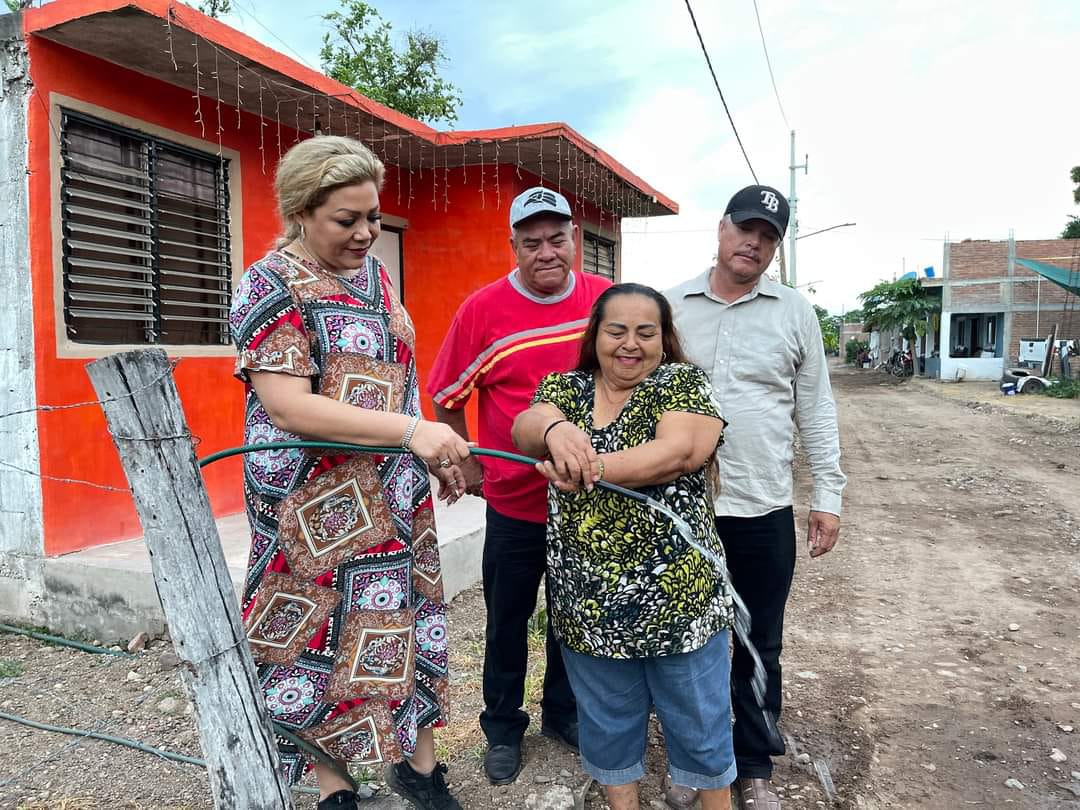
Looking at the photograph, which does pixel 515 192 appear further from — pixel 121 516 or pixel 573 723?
pixel 573 723

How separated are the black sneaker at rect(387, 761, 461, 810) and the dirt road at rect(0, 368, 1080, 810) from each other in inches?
8.8

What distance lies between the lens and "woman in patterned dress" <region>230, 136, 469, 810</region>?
173cm

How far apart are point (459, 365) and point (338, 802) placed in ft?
4.36

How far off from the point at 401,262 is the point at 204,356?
2.42 meters

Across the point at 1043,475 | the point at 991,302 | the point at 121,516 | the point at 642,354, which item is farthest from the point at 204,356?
the point at 991,302

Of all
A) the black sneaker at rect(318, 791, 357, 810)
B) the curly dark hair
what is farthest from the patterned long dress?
the curly dark hair

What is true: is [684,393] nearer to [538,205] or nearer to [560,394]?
[560,394]

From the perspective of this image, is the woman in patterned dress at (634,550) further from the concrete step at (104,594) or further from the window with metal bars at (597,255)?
the window with metal bars at (597,255)

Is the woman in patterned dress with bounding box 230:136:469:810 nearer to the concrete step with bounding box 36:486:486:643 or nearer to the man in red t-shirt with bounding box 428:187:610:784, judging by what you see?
the man in red t-shirt with bounding box 428:187:610:784

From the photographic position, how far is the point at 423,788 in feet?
7.26

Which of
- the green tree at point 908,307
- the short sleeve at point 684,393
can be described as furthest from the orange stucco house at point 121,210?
the green tree at point 908,307

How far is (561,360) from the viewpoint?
8.07 ft

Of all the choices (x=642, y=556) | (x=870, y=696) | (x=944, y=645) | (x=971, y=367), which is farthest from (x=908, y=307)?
(x=642, y=556)

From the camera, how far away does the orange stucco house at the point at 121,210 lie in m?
3.73
